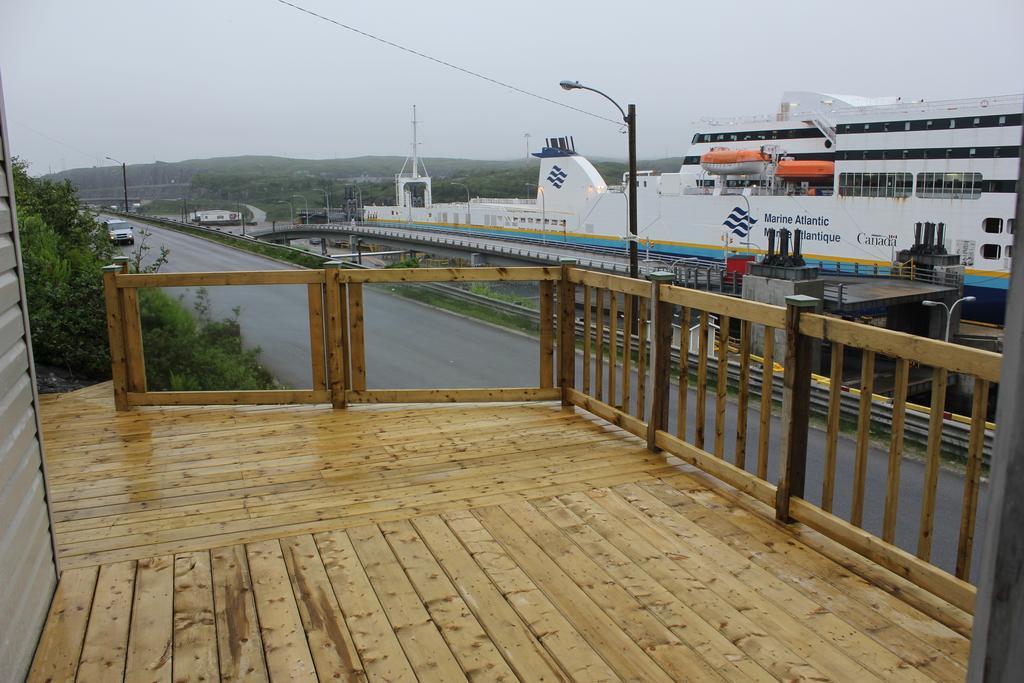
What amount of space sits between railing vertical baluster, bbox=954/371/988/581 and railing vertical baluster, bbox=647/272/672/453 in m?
1.77

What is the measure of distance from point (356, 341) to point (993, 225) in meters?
31.8

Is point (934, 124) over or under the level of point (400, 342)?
over

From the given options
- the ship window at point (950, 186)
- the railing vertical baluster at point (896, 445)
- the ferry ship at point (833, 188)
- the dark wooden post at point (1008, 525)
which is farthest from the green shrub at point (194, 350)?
the ship window at point (950, 186)

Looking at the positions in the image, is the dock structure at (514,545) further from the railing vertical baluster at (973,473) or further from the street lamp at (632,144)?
the street lamp at (632,144)

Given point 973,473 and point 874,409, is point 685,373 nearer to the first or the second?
point 973,473

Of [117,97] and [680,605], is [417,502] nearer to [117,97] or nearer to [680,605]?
[680,605]

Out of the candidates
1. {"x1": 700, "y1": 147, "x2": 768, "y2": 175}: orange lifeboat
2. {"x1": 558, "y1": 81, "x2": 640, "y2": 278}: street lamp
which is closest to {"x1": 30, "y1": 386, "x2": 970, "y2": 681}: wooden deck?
{"x1": 558, "y1": 81, "x2": 640, "y2": 278}: street lamp

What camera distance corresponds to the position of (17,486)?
2.53m

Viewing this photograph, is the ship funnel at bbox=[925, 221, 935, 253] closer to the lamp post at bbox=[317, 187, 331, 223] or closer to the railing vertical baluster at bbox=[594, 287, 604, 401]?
the railing vertical baluster at bbox=[594, 287, 604, 401]

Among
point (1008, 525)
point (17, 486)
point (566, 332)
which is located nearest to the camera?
point (1008, 525)

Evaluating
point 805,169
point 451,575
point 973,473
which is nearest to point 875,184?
point 805,169

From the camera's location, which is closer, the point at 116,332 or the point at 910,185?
the point at 116,332

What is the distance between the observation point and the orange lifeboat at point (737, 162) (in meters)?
36.3

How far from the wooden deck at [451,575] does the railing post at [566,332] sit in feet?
2.93
